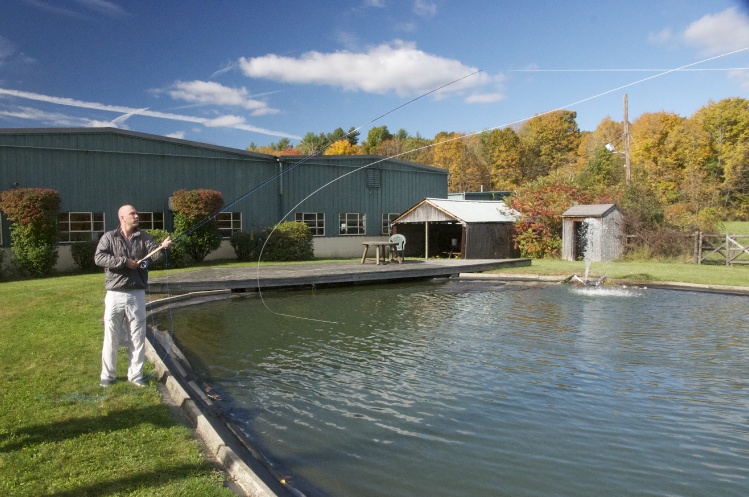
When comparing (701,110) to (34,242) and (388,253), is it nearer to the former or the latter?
(388,253)

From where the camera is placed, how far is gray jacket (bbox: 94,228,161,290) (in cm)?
605

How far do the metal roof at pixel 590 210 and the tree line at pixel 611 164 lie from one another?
2.64 ft

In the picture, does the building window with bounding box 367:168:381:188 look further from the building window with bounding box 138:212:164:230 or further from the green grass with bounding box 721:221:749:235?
the green grass with bounding box 721:221:749:235

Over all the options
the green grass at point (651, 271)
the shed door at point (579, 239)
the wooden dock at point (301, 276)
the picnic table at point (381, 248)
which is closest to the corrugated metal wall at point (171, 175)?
the wooden dock at point (301, 276)

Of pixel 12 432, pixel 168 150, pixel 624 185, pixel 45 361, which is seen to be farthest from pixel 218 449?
pixel 624 185

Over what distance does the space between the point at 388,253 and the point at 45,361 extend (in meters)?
15.2

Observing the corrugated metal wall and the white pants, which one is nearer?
the white pants

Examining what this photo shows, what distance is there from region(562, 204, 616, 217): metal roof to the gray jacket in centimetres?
1952

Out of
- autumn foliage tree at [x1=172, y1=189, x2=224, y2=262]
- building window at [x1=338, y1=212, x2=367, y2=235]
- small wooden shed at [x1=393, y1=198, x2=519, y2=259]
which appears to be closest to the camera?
autumn foliage tree at [x1=172, y1=189, x2=224, y2=262]

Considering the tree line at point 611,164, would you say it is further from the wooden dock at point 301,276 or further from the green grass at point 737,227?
the wooden dock at point 301,276

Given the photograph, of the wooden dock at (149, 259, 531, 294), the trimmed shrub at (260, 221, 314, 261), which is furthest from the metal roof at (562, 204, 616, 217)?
the trimmed shrub at (260, 221, 314, 261)

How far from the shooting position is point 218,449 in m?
4.52

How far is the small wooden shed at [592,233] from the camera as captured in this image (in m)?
22.7

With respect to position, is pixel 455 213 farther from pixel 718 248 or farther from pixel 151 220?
pixel 151 220
